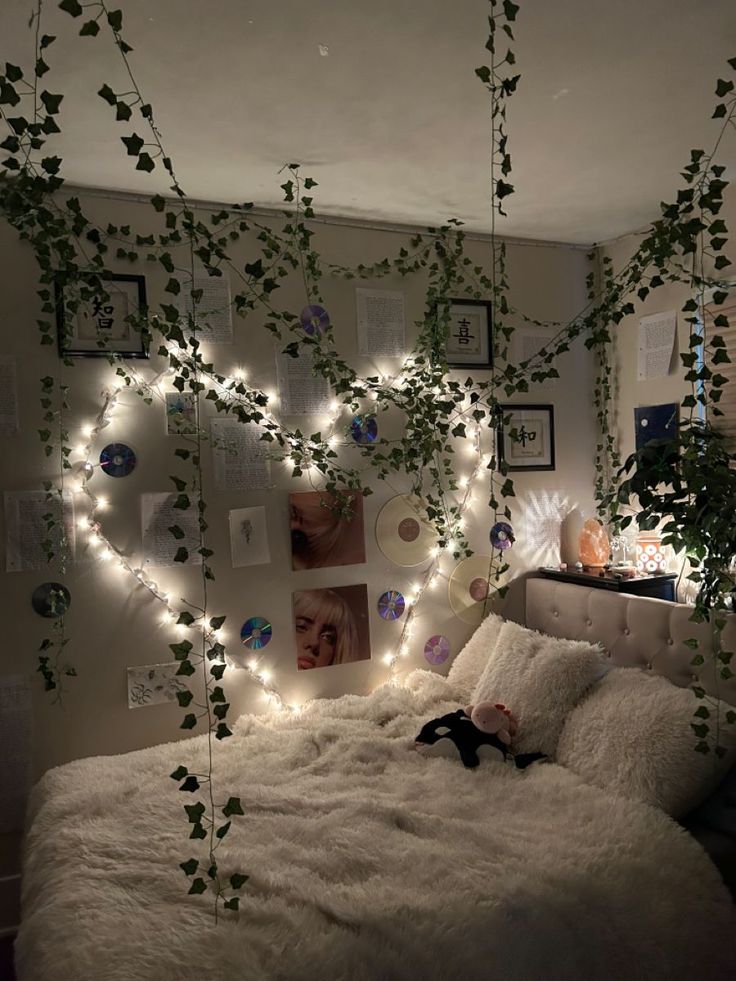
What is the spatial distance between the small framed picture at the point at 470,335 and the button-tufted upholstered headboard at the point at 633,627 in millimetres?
1056

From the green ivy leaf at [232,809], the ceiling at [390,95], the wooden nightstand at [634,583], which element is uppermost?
the ceiling at [390,95]

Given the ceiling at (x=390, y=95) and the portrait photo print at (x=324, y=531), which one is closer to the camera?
the ceiling at (x=390, y=95)

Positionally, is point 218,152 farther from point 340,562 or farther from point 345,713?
point 345,713

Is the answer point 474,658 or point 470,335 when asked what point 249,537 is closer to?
point 474,658

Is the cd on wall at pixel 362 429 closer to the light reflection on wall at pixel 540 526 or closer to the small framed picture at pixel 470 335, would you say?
the small framed picture at pixel 470 335

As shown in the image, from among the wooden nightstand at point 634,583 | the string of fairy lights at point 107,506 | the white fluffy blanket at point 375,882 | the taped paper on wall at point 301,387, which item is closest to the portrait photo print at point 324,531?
the string of fairy lights at point 107,506

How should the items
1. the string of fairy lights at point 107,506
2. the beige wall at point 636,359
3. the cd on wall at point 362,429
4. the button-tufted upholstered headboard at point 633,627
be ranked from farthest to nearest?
1. the beige wall at point 636,359
2. the cd on wall at point 362,429
3. the string of fairy lights at point 107,506
4. the button-tufted upholstered headboard at point 633,627

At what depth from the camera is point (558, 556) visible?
3697 millimetres

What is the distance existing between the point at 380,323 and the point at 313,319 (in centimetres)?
32

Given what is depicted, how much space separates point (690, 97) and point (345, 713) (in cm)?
239

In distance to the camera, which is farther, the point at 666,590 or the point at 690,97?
the point at 666,590

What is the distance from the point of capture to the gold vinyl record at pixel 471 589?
347 centimetres

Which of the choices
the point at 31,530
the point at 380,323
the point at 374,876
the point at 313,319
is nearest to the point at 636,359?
the point at 380,323

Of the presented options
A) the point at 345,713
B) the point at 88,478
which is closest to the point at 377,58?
the point at 88,478
